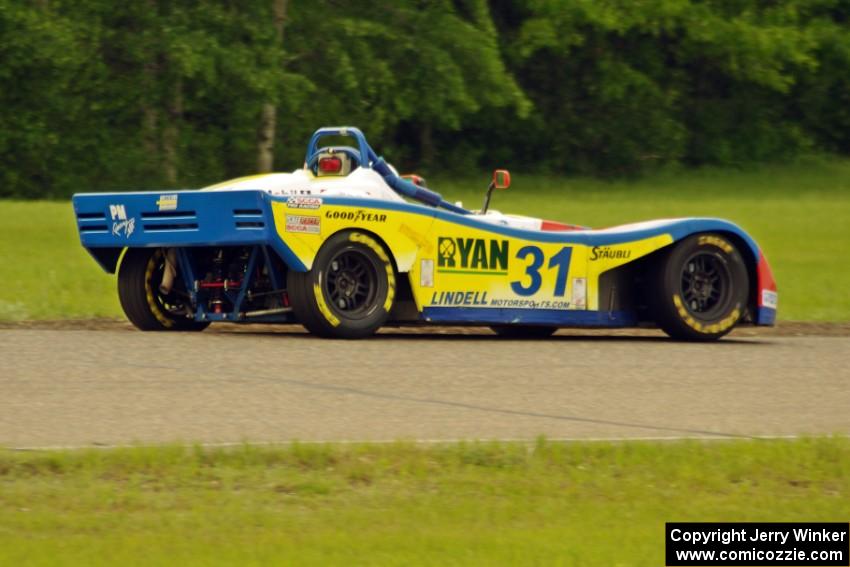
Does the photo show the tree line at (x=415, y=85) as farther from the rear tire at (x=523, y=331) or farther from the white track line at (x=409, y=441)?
the white track line at (x=409, y=441)

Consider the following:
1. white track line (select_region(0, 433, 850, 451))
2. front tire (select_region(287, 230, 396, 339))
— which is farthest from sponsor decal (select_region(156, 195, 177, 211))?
white track line (select_region(0, 433, 850, 451))

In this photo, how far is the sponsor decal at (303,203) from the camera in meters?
10.8

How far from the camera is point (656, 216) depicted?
30969mm

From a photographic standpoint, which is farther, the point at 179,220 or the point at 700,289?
the point at 700,289

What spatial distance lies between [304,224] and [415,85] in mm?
26478

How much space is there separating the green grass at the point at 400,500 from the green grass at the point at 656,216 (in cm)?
672

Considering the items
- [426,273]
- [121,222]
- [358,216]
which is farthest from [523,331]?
[121,222]

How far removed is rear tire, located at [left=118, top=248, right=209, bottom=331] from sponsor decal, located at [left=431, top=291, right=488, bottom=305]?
6.01ft

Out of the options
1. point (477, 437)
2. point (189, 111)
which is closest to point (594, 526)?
point (477, 437)

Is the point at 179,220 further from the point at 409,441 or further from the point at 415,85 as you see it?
the point at 415,85

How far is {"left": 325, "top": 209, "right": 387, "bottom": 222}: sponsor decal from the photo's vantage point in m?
11.0

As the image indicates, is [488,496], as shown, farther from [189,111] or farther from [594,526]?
[189,111]

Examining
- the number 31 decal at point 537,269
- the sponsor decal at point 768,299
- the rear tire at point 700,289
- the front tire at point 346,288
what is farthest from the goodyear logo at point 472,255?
the sponsor decal at point 768,299

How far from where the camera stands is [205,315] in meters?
11.3
